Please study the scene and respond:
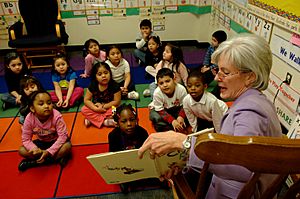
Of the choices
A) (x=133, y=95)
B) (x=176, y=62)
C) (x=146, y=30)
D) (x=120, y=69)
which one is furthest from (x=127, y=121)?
(x=146, y=30)

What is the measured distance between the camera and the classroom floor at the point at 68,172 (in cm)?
190

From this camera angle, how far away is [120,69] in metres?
3.24

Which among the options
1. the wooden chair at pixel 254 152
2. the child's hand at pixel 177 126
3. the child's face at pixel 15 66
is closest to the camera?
the wooden chair at pixel 254 152

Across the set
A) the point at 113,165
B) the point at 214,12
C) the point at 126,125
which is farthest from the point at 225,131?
the point at 214,12

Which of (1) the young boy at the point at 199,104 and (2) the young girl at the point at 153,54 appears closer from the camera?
(1) the young boy at the point at 199,104

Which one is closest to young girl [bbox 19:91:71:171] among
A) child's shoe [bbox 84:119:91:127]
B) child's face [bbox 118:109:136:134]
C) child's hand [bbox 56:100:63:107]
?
child's shoe [bbox 84:119:91:127]

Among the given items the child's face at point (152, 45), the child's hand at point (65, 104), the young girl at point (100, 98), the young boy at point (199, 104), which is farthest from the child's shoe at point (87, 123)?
the child's face at point (152, 45)

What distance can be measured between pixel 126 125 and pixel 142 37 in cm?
255

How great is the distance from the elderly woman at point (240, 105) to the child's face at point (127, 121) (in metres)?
0.90

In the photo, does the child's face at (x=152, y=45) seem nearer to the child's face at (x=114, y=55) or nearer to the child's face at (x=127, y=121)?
the child's face at (x=114, y=55)

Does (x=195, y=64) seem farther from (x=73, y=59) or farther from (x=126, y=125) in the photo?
(x=126, y=125)

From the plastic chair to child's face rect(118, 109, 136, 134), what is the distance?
2526 mm

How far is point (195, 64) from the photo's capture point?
13.1 feet

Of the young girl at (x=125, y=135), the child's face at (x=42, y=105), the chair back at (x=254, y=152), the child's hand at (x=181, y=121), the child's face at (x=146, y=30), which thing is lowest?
the child's hand at (x=181, y=121)
